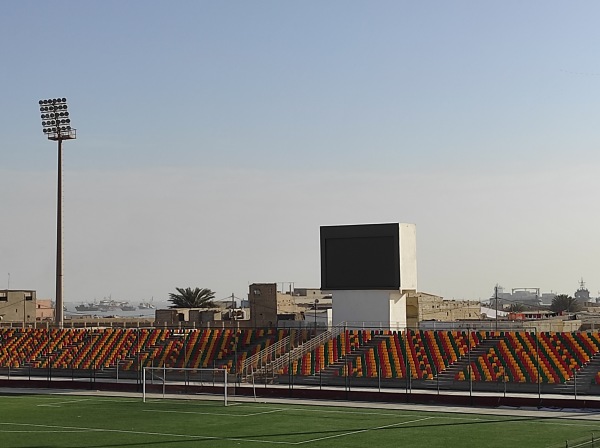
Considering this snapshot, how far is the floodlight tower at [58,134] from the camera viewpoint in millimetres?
81250

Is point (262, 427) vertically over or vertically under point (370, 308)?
under

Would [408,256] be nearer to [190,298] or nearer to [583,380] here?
[583,380]

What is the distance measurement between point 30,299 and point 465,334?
2706 inches

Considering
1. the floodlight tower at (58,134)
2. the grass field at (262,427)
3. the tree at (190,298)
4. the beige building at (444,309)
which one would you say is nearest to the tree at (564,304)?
the beige building at (444,309)

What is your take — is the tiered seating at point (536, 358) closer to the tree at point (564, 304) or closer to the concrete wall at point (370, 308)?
the concrete wall at point (370, 308)

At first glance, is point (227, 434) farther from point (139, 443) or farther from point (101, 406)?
point (101, 406)

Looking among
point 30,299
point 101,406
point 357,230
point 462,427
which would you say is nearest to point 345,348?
point 357,230

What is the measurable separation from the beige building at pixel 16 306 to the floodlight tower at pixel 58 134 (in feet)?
101

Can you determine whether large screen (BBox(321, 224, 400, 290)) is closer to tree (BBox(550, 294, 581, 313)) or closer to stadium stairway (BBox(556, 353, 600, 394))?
stadium stairway (BBox(556, 353, 600, 394))

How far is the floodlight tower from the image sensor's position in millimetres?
81250

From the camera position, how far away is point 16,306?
113562 millimetres

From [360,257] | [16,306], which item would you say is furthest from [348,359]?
[16,306]

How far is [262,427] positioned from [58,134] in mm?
49797

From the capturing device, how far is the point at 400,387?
2172 inches
